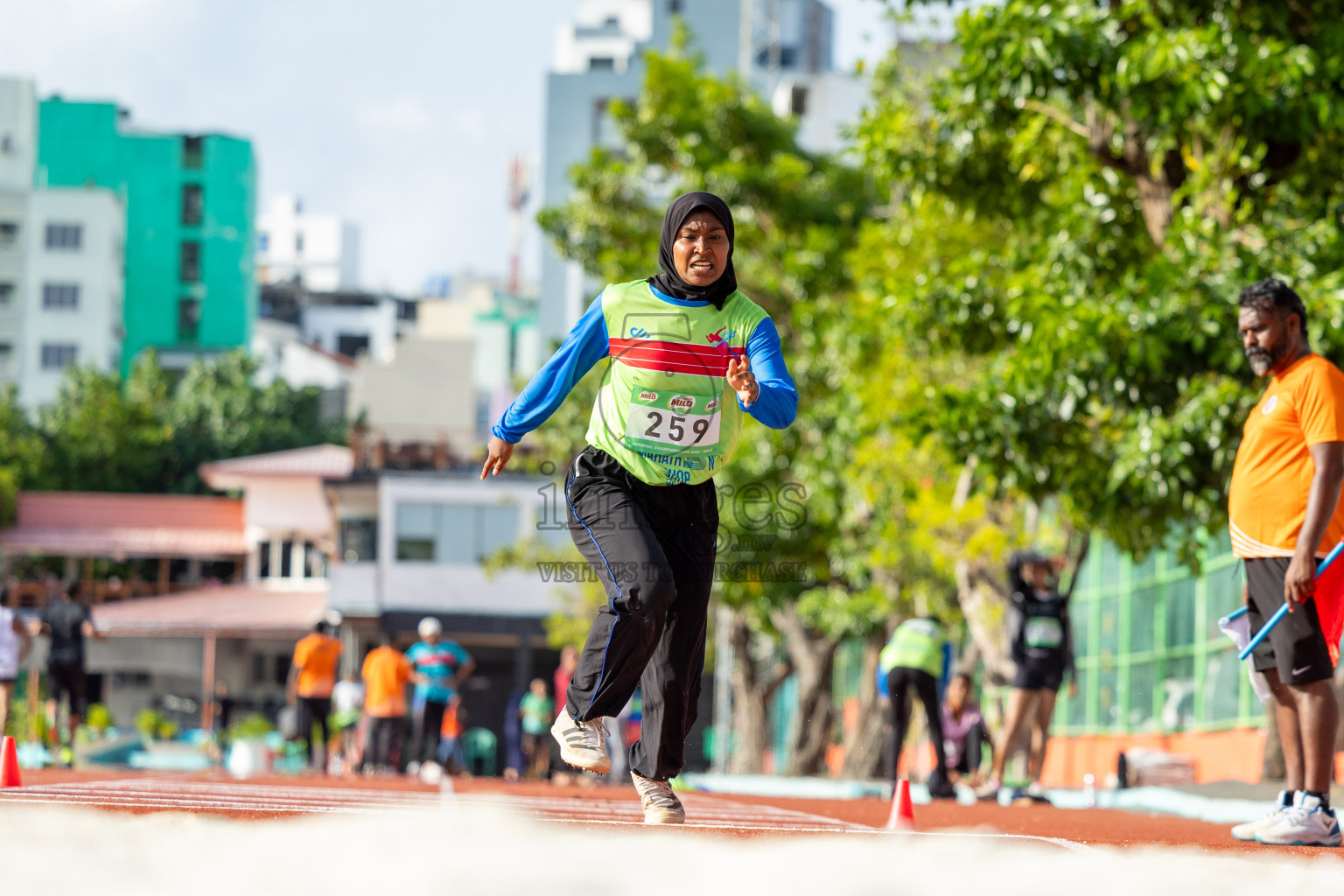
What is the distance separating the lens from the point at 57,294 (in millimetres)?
77062

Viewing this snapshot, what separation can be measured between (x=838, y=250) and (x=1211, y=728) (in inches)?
356

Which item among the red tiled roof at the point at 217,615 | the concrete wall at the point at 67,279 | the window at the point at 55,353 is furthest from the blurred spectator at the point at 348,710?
the window at the point at 55,353

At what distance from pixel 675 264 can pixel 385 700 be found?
1360cm

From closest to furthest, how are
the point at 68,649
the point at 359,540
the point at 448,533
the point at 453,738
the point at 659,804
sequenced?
1. the point at 659,804
2. the point at 68,649
3. the point at 453,738
4. the point at 448,533
5. the point at 359,540

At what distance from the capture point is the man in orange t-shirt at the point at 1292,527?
6219 mm

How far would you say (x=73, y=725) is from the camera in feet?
54.9

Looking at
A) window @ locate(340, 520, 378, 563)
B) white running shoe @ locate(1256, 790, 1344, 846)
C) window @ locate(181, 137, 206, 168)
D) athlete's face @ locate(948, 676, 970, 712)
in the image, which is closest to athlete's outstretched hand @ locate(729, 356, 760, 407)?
white running shoe @ locate(1256, 790, 1344, 846)

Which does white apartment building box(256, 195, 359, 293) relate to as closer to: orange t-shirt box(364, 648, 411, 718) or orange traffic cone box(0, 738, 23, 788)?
orange t-shirt box(364, 648, 411, 718)

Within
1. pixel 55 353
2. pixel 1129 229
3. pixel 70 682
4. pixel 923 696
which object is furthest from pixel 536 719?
pixel 55 353

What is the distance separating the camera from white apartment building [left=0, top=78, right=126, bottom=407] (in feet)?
251

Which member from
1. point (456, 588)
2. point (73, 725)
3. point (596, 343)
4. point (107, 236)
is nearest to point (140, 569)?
point (456, 588)

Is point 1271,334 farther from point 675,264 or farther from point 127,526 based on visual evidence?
point 127,526

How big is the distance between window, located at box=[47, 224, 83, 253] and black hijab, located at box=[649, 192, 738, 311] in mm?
75677

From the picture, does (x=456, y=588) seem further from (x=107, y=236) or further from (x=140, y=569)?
(x=107, y=236)
